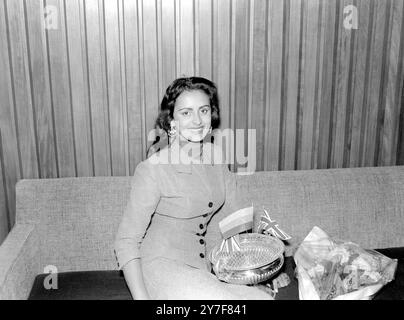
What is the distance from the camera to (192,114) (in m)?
1.86

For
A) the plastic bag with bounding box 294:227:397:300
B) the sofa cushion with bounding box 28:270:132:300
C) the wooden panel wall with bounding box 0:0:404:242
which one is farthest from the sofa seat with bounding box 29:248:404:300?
the wooden panel wall with bounding box 0:0:404:242

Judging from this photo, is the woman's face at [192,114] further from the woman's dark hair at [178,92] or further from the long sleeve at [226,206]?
the long sleeve at [226,206]

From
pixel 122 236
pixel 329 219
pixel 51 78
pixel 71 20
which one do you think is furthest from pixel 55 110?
pixel 329 219

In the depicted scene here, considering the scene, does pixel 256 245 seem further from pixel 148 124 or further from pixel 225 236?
pixel 148 124

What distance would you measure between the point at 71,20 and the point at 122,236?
1025 millimetres

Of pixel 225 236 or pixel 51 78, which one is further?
pixel 51 78

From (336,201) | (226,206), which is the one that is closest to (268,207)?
(226,206)

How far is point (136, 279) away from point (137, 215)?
0.23 m

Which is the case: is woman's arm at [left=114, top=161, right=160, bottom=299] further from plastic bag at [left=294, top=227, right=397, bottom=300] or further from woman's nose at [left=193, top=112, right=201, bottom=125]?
plastic bag at [left=294, top=227, right=397, bottom=300]

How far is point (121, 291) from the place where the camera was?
6.50ft

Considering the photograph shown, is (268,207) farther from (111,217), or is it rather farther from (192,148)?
(111,217)

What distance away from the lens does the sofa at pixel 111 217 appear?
6.52 feet

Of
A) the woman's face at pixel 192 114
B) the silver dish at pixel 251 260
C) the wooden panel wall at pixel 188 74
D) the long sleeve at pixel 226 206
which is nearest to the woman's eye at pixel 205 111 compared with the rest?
the woman's face at pixel 192 114

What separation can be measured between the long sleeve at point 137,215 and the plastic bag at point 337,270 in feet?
1.99
